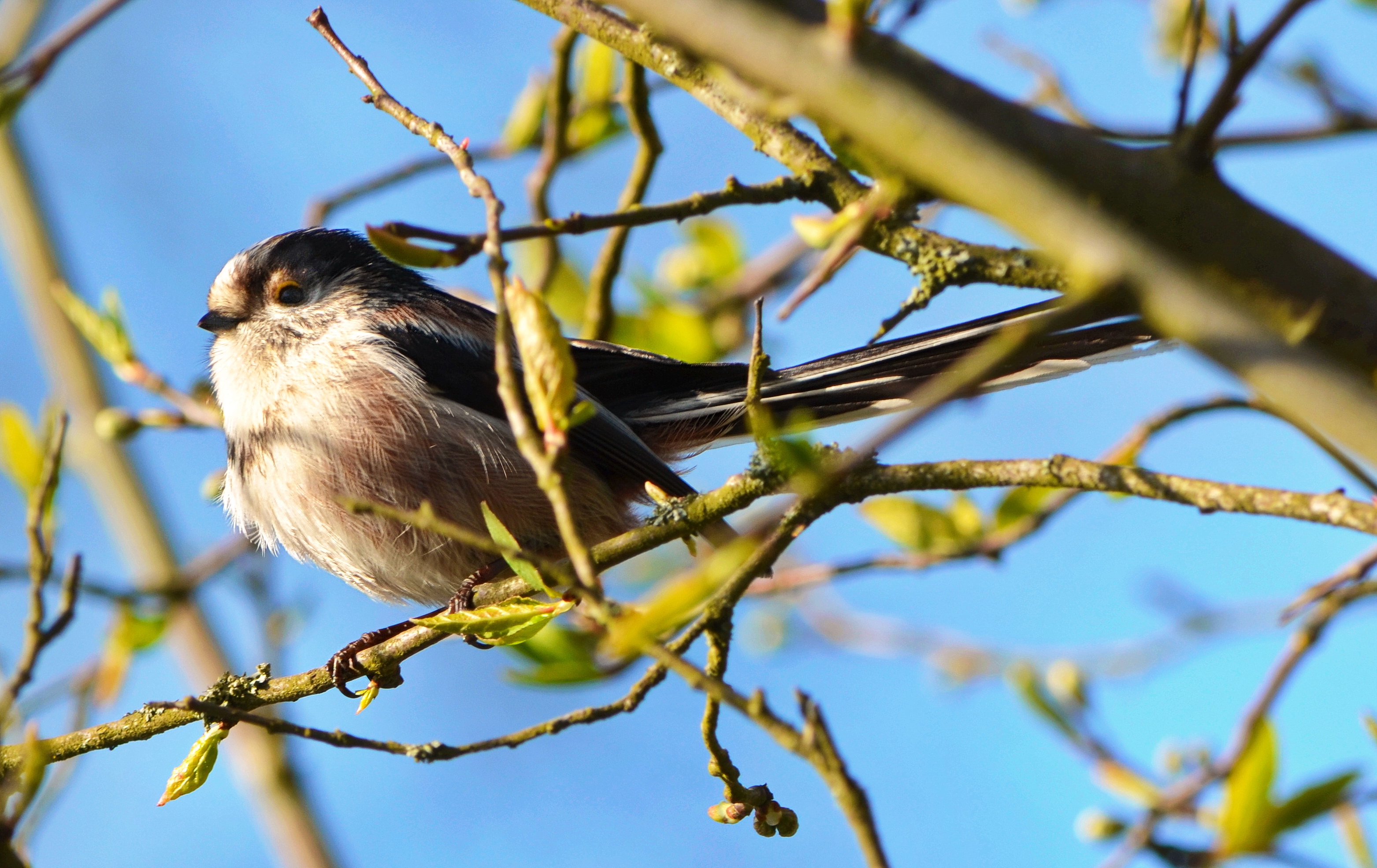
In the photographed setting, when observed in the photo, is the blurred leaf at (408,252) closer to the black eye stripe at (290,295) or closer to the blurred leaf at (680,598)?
the blurred leaf at (680,598)

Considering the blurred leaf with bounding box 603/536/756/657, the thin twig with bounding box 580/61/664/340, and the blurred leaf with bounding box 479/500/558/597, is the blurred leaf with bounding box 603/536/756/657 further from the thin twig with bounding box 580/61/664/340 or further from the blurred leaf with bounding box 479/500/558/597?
the thin twig with bounding box 580/61/664/340

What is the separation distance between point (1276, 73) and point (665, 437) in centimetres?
218

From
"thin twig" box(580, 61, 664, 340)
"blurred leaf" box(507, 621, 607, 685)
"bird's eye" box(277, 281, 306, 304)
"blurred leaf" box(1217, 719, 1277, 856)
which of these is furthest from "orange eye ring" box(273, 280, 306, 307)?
"blurred leaf" box(1217, 719, 1277, 856)

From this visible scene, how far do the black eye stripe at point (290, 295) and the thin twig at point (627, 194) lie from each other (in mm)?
909

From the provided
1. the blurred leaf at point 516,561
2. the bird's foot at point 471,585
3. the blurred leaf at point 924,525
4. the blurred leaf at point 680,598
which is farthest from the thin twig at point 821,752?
the blurred leaf at point 924,525

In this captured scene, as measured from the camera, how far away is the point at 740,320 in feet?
12.6

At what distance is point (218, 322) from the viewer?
11.6ft

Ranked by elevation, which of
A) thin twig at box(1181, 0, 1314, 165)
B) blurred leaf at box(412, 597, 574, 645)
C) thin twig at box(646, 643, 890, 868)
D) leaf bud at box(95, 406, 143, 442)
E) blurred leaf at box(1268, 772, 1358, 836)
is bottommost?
blurred leaf at box(1268, 772, 1358, 836)

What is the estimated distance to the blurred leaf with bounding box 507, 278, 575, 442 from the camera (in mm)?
1410

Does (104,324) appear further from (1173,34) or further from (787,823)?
(1173,34)

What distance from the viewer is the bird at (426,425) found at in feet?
9.75

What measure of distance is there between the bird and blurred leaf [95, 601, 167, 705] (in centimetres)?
38

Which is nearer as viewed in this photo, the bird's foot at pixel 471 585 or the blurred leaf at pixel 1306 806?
the blurred leaf at pixel 1306 806

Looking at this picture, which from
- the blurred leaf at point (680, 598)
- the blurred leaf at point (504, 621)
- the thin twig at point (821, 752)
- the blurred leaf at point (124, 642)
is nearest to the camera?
the blurred leaf at point (680, 598)
